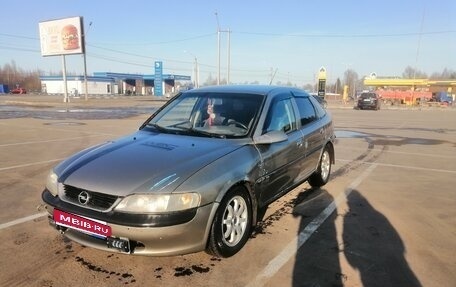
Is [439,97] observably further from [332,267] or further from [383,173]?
[332,267]

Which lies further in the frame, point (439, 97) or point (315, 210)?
point (439, 97)

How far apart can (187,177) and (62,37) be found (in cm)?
5054

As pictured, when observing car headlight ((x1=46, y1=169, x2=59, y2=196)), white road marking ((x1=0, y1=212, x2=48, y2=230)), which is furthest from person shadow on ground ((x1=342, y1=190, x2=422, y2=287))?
white road marking ((x1=0, y1=212, x2=48, y2=230))

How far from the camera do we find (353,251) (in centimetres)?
421

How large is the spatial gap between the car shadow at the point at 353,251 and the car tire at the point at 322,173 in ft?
3.06

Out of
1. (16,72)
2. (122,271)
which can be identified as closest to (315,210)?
(122,271)

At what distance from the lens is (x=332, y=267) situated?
3.84m

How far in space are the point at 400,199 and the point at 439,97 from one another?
7925cm

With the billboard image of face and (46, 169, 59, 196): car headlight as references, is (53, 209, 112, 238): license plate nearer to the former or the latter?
(46, 169, 59, 196): car headlight

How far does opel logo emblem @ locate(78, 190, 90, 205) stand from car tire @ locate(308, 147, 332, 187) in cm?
387

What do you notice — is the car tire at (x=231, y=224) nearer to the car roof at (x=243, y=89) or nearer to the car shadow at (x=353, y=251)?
the car shadow at (x=353, y=251)

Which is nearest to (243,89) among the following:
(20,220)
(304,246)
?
(304,246)

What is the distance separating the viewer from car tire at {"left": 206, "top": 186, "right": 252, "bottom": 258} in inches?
149

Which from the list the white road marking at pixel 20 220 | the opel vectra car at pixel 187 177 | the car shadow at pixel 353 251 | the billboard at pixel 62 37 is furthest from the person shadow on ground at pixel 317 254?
the billboard at pixel 62 37
